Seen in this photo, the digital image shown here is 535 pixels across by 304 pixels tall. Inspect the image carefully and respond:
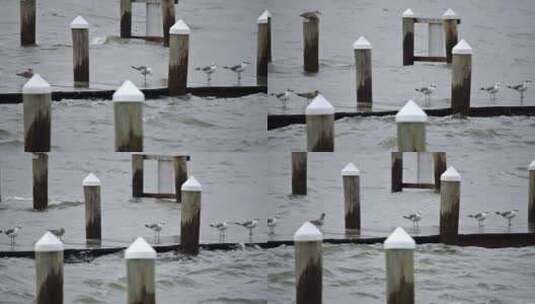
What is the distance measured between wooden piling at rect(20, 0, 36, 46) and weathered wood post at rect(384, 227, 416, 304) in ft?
5.89

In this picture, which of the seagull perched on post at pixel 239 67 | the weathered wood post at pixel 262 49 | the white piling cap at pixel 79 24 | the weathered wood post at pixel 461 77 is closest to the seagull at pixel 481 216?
the weathered wood post at pixel 461 77

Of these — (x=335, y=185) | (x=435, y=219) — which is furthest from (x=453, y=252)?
(x=335, y=185)

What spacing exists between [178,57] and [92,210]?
766mm

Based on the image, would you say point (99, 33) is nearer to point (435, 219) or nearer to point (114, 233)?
point (114, 233)

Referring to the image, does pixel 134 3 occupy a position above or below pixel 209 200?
above

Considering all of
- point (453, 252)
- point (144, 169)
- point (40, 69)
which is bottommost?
point (453, 252)

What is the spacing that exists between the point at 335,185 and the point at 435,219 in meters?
0.46

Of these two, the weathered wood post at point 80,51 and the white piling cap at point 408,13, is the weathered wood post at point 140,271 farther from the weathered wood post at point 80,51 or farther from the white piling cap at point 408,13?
the white piling cap at point 408,13

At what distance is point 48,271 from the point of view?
5871mm

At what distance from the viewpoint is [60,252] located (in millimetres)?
5879

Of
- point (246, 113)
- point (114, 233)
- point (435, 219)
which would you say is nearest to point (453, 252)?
point (435, 219)

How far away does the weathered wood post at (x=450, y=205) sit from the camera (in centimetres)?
601

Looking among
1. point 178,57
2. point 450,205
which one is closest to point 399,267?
point 450,205

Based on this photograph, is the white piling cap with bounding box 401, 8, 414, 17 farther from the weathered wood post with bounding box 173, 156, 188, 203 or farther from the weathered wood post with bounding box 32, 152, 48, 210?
the weathered wood post with bounding box 32, 152, 48, 210
